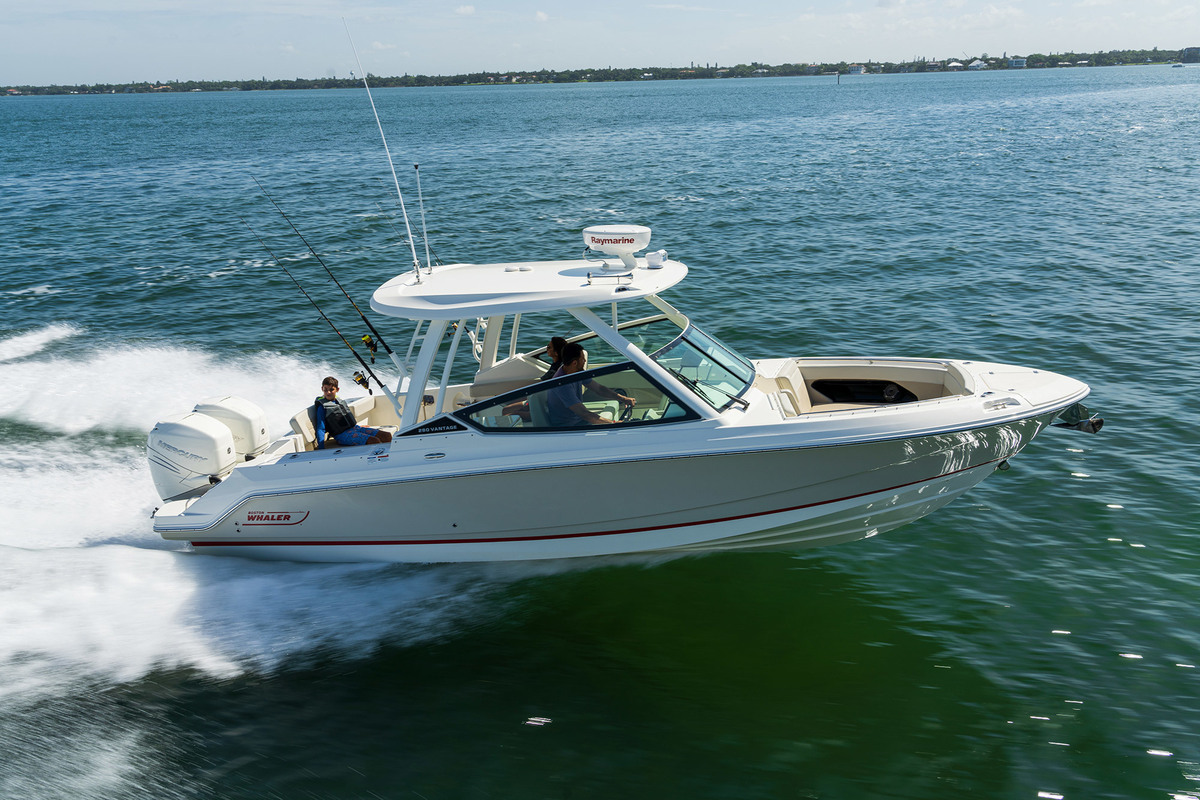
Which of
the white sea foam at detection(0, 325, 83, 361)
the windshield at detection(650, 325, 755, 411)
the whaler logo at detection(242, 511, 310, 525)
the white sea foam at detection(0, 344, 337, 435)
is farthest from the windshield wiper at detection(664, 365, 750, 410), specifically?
the white sea foam at detection(0, 325, 83, 361)

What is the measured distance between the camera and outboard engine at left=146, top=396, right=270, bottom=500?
638 cm

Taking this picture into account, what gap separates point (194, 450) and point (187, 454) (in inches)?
2.5

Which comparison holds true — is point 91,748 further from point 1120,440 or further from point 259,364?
point 1120,440

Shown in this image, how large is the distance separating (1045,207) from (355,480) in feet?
65.4

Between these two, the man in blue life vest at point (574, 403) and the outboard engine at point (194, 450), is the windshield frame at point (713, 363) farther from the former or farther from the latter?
the outboard engine at point (194, 450)

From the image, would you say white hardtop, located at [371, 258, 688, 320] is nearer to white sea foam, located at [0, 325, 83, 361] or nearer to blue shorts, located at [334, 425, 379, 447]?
blue shorts, located at [334, 425, 379, 447]

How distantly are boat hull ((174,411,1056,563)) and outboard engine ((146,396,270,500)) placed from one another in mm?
446

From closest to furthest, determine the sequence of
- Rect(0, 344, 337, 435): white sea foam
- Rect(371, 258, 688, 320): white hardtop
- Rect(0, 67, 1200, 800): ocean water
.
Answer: Rect(0, 67, 1200, 800): ocean water → Rect(371, 258, 688, 320): white hardtop → Rect(0, 344, 337, 435): white sea foam

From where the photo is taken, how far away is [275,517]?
241 inches

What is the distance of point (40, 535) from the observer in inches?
265

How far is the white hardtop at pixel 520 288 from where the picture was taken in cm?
563

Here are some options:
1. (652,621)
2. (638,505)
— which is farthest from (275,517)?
(652,621)

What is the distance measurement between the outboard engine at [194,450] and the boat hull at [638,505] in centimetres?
45

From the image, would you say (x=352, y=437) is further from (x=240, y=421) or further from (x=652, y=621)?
(x=652, y=621)
